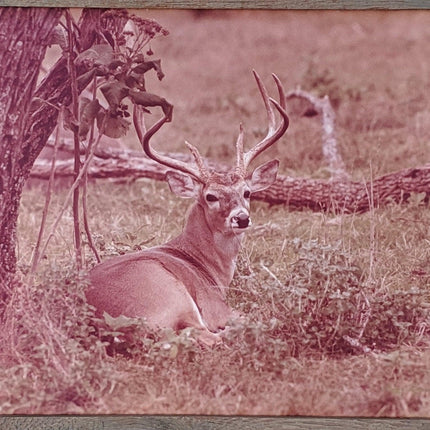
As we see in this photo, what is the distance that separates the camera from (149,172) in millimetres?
8352

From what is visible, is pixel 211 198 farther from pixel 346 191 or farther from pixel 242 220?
pixel 346 191

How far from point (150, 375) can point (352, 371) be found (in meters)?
0.99

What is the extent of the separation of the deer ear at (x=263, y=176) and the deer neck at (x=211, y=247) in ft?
1.05

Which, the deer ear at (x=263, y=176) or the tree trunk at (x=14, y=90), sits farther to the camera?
the deer ear at (x=263, y=176)

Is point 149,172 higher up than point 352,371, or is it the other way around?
point 149,172

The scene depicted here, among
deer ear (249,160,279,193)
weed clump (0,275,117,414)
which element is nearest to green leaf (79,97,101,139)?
weed clump (0,275,117,414)

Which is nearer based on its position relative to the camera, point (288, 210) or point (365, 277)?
point (365, 277)

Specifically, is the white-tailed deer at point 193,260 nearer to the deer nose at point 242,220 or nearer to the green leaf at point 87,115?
the deer nose at point 242,220

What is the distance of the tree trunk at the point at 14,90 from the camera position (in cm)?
555

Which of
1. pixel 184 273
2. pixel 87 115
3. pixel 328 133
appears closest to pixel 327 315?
pixel 184 273

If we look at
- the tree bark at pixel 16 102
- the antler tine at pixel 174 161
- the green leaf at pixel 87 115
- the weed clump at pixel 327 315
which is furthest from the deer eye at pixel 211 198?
the tree bark at pixel 16 102

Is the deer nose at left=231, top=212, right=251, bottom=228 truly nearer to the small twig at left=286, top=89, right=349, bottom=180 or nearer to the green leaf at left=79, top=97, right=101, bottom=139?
the green leaf at left=79, top=97, right=101, bottom=139

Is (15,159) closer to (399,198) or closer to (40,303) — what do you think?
(40,303)

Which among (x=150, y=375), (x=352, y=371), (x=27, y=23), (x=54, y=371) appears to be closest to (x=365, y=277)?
(x=352, y=371)
